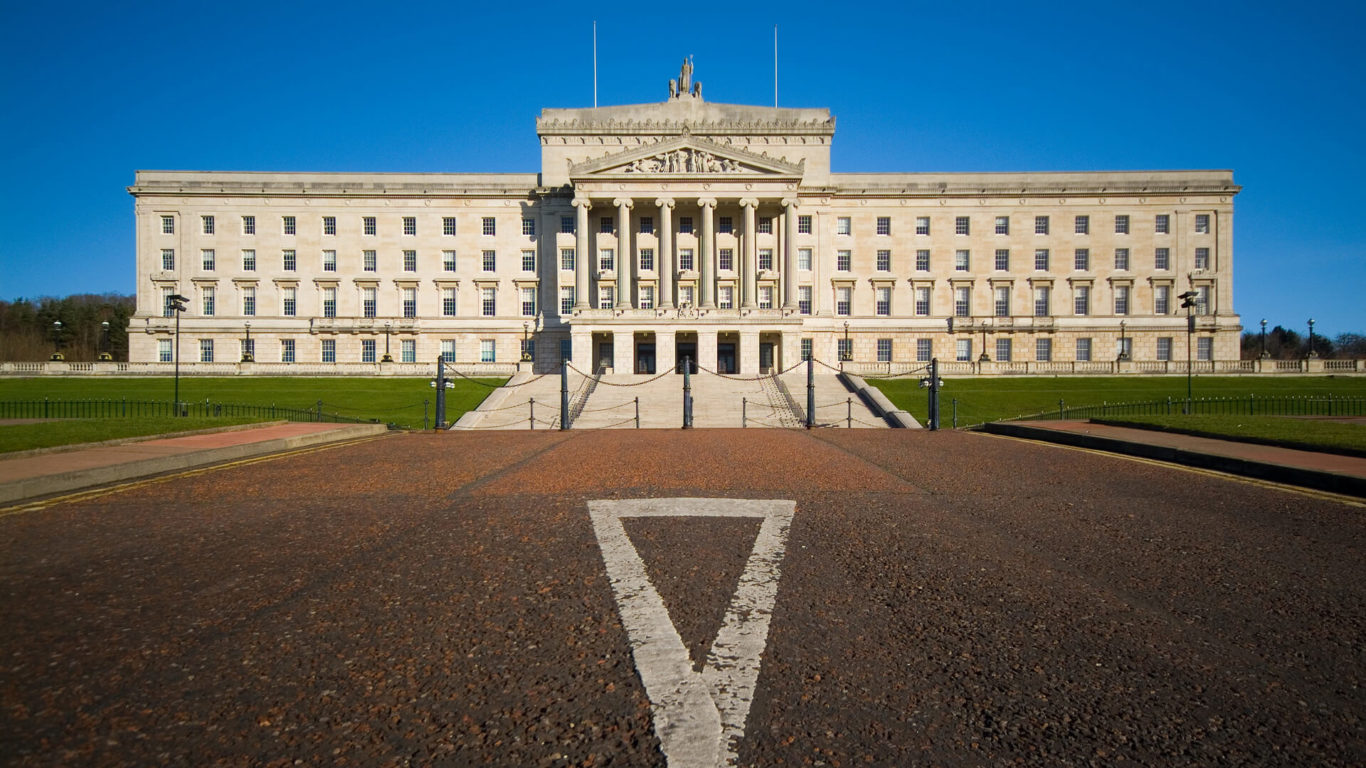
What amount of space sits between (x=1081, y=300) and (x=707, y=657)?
66583mm

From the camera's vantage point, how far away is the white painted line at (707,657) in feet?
9.36

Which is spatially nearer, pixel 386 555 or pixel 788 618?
pixel 788 618

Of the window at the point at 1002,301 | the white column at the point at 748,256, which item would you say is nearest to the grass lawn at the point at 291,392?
the white column at the point at 748,256

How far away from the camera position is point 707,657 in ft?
12.0

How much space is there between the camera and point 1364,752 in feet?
9.08

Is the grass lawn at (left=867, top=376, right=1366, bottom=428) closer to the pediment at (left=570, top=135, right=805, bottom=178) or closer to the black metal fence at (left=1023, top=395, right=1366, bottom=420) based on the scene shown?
the black metal fence at (left=1023, top=395, right=1366, bottom=420)

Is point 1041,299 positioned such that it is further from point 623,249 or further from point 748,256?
point 623,249

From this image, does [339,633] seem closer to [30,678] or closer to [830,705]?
[30,678]

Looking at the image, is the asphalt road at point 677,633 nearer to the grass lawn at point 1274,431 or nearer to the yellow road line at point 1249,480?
the yellow road line at point 1249,480

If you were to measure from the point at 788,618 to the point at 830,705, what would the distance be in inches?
45.8

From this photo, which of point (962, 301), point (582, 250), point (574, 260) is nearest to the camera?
point (582, 250)

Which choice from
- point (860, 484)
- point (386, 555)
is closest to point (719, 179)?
point (860, 484)

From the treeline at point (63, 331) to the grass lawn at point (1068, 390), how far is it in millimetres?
89365

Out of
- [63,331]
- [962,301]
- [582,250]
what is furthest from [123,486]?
[63,331]
